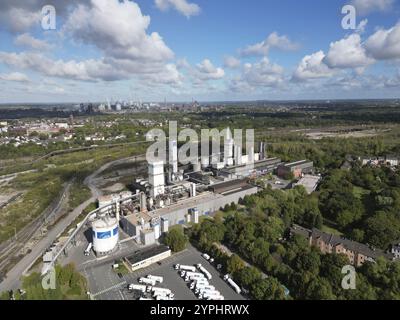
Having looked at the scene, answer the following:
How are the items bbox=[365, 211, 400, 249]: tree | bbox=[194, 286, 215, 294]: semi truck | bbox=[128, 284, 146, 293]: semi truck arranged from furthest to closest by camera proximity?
bbox=[365, 211, 400, 249]: tree, bbox=[128, 284, 146, 293]: semi truck, bbox=[194, 286, 215, 294]: semi truck

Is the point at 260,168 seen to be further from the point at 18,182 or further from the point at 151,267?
the point at 18,182

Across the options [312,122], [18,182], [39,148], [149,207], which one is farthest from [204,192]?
[312,122]

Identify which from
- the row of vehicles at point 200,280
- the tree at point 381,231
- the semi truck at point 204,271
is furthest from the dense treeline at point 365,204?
the row of vehicles at point 200,280

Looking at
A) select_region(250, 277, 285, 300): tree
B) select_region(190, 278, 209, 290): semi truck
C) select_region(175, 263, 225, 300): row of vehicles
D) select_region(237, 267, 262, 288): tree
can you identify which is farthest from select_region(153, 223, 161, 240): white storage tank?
select_region(250, 277, 285, 300): tree

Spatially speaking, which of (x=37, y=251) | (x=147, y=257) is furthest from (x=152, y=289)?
(x=37, y=251)

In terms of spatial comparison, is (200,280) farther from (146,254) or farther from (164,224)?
(164,224)

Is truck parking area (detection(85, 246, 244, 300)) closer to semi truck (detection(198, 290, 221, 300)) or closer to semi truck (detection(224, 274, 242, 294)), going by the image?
semi truck (detection(224, 274, 242, 294))
